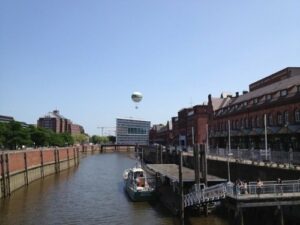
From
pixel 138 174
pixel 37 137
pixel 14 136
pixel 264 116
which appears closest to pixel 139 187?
pixel 138 174

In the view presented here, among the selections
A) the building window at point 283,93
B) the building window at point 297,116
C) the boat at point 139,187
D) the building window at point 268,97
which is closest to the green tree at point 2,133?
the boat at point 139,187

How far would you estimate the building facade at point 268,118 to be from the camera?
6419 cm

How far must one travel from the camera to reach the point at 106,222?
43.0m

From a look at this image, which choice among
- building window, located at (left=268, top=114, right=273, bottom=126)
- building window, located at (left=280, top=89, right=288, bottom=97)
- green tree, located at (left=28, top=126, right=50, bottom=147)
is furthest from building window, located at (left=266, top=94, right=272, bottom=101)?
green tree, located at (left=28, top=126, right=50, bottom=147)

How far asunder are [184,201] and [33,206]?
67.9ft

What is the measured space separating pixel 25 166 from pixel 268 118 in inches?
1715

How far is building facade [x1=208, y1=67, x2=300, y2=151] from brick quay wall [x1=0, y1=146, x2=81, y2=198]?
3598cm

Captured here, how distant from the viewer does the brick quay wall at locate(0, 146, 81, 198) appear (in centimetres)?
6366

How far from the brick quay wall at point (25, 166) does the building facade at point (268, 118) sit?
35983 mm

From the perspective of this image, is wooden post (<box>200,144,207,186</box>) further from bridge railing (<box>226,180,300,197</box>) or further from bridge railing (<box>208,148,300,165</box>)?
bridge railing (<box>226,180,300,197</box>)

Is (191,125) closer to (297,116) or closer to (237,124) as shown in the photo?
(237,124)

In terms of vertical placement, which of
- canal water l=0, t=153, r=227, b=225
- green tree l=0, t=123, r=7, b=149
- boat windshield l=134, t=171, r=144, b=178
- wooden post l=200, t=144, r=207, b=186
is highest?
green tree l=0, t=123, r=7, b=149

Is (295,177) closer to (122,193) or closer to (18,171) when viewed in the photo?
(122,193)

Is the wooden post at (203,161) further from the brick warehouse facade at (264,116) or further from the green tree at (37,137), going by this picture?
the green tree at (37,137)
